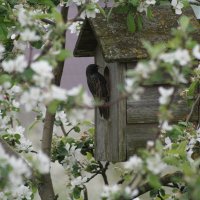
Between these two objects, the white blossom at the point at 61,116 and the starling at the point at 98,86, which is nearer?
the starling at the point at 98,86

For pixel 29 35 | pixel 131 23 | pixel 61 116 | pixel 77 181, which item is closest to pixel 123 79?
pixel 131 23

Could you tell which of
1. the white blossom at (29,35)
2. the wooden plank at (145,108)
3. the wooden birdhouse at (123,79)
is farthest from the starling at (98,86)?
the white blossom at (29,35)

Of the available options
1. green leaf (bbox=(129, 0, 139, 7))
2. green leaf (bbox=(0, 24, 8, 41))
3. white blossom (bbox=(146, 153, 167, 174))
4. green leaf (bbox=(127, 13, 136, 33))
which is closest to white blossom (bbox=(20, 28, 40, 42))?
white blossom (bbox=(146, 153, 167, 174))

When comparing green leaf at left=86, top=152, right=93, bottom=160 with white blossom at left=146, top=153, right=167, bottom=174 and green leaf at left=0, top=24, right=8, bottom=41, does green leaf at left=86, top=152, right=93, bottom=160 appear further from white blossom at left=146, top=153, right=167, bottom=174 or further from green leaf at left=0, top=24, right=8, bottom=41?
white blossom at left=146, top=153, right=167, bottom=174

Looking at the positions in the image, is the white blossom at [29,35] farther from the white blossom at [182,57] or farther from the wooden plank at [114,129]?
the wooden plank at [114,129]

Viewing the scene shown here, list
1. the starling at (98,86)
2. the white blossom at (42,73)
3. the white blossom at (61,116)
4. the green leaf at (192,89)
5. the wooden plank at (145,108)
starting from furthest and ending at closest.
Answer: the white blossom at (61,116) < the starling at (98,86) < the wooden plank at (145,108) < the green leaf at (192,89) < the white blossom at (42,73)

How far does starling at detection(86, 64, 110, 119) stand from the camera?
4.18 meters

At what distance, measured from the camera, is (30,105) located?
2045 mm

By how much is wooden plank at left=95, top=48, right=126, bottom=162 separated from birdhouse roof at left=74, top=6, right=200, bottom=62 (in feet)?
0.37

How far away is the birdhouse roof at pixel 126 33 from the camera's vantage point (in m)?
3.87

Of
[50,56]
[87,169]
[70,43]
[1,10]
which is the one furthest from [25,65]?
[70,43]

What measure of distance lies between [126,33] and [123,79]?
0.81ft

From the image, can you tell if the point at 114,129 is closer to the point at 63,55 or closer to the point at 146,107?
the point at 146,107

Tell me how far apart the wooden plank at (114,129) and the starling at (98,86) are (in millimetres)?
44
